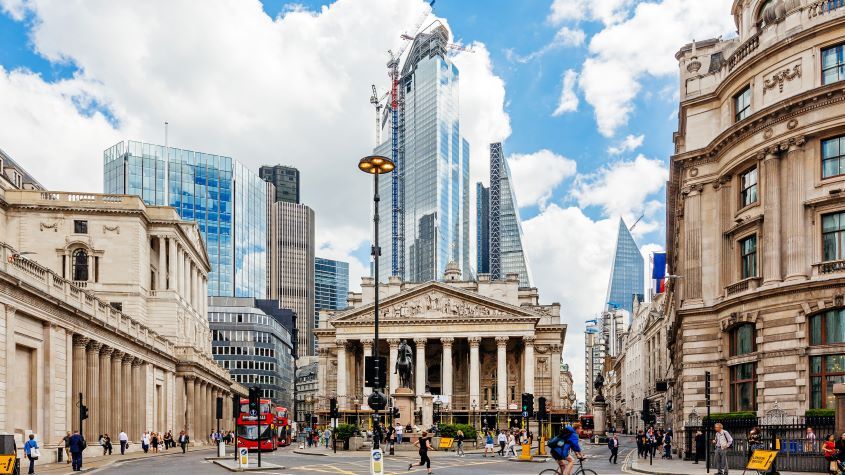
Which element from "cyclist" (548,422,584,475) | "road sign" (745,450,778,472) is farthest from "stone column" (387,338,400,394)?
"cyclist" (548,422,584,475)

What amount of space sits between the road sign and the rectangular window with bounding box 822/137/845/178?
16608 millimetres

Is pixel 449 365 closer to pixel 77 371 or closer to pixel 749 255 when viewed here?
pixel 77 371

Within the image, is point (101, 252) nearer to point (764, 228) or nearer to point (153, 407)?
point (153, 407)

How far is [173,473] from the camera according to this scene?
117 feet

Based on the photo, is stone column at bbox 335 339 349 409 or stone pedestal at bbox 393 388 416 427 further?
stone column at bbox 335 339 349 409

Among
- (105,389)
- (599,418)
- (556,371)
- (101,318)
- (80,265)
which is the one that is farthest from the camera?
(599,418)

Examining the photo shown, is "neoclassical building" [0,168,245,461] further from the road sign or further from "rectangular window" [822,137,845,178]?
"rectangular window" [822,137,845,178]

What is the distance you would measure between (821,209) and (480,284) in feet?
281

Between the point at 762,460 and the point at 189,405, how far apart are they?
67.1 meters

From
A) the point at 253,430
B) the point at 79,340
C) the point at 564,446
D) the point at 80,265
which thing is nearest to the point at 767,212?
the point at 564,446

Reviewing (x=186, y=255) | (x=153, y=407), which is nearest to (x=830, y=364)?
(x=153, y=407)

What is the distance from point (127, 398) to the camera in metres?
65.1

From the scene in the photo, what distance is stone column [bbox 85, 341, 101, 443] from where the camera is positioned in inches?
2162

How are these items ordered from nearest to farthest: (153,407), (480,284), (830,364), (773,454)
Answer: (773,454) → (830,364) → (153,407) → (480,284)
